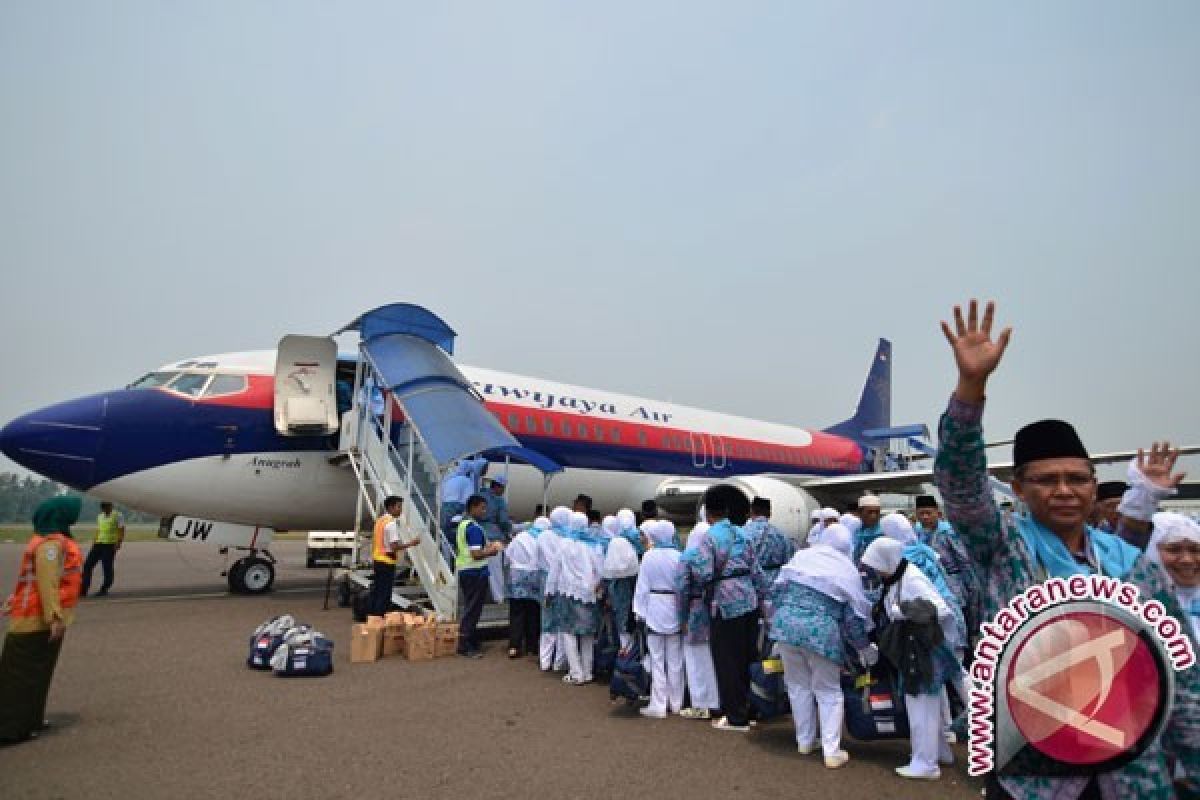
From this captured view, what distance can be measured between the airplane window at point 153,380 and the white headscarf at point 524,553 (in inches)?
248

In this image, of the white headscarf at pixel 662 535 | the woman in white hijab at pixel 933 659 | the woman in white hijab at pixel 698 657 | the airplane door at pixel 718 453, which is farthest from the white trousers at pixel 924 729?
the airplane door at pixel 718 453

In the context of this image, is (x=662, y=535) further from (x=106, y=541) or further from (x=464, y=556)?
(x=106, y=541)

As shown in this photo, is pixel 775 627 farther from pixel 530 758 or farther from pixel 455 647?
pixel 455 647

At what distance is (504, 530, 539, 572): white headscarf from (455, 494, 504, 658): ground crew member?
0.68 feet

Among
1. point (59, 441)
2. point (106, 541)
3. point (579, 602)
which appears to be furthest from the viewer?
point (106, 541)

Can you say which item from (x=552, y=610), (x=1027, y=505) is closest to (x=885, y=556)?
(x=1027, y=505)

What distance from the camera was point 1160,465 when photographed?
291 centimetres

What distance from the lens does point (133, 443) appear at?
32.1 ft

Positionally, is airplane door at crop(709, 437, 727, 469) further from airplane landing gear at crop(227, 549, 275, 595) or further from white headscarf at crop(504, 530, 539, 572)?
white headscarf at crop(504, 530, 539, 572)

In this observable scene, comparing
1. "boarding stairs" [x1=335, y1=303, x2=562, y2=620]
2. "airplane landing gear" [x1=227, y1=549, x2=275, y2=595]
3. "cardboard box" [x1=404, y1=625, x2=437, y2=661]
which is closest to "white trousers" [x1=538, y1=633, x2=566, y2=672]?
"cardboard box" [x1=404, y1=625, x2=437, y2=661]

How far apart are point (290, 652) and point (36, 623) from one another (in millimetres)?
2109

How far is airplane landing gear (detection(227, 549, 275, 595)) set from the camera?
11898 millimetres

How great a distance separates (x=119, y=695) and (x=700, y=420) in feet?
45.8

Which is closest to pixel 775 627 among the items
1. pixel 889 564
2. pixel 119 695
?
pixel 889 564
